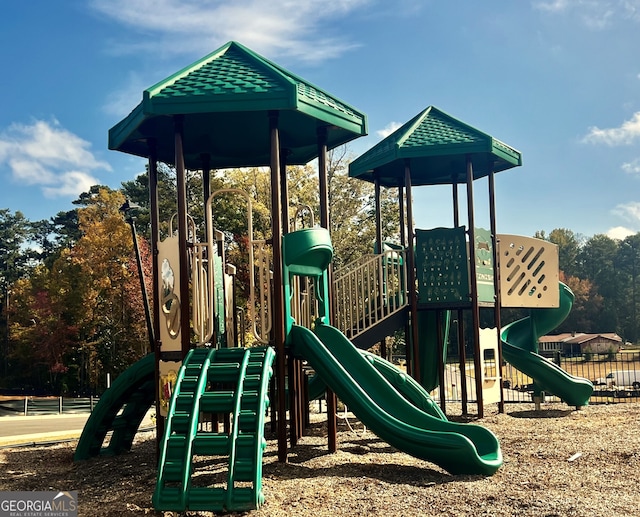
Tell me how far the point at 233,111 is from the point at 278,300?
2449 millimetres

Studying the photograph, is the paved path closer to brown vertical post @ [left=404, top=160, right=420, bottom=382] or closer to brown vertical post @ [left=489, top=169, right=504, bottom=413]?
brown vertical post @ [left=404, top=160, right=420, bottom=382]

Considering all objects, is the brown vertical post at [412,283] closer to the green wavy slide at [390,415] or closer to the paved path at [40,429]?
the green wavy slide at [390,415]

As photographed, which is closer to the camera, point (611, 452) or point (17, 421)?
point (611, 452)

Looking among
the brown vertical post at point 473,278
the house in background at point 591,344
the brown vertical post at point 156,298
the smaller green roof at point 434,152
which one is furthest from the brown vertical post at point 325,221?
the house in background at point 591,344

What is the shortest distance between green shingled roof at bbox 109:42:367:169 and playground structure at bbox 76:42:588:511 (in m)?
0.03

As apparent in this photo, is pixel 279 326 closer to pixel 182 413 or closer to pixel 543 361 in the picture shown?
pixel 182 413

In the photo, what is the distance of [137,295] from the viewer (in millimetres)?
35219

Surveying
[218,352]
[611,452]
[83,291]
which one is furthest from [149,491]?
[83,291]

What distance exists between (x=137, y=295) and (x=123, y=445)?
2472cm

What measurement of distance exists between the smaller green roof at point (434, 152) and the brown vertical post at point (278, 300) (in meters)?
4.77

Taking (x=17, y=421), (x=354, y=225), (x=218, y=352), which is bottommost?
(x=17, y=421)

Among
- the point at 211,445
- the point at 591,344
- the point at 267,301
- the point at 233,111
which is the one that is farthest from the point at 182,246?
the point at 591,344

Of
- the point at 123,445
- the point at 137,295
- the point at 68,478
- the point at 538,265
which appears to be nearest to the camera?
the point at 68,478

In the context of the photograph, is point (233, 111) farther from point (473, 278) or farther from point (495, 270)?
point (495, 270)
